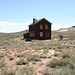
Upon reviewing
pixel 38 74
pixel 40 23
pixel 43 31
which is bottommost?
pixel 38 74

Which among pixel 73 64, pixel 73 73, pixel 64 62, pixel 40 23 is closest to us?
pixel 73 73

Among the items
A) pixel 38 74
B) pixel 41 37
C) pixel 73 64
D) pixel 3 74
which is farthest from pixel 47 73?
pixel 41 37

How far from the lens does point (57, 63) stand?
7523mm

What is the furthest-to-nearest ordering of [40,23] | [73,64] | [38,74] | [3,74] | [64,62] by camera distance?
[40,23] → [64,62] → [73,64] → [38,74] → [3,74]

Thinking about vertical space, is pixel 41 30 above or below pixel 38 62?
above

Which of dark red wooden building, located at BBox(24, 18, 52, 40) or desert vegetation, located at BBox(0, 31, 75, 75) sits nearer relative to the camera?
desert vegetation, located at BBox(0, 31, 75, 75)

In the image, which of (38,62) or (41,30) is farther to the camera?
(41,30)

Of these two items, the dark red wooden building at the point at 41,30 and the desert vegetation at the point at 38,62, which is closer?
the desert vegetation at the point at 38,62

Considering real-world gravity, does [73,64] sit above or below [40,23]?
below

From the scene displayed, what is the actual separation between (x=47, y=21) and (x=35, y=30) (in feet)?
16.2

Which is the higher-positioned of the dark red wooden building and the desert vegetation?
the dark red wooden building

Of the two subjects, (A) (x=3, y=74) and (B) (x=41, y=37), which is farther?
(B) (x=41, y=37)

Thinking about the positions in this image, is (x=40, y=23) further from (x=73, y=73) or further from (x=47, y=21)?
(x=73, y=73)

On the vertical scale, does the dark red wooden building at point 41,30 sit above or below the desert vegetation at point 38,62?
above
